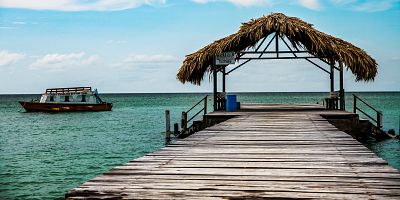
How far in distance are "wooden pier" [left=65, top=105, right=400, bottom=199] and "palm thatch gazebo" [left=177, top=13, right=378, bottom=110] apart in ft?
43.6

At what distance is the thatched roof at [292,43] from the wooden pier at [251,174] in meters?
13.3

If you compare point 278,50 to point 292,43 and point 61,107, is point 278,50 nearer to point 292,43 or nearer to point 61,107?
point 292,43

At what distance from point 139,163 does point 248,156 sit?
1.73 m

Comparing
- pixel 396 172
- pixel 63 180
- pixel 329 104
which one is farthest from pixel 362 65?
pixel 396 172

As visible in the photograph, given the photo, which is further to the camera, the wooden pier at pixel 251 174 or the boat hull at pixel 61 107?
the boat hull at pixel 61 107

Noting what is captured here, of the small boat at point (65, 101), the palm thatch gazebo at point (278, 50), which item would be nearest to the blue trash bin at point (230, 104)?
the palm thatch gazebo at point (278, 50)

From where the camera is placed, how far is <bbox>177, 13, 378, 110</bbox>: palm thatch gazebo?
2175 centimetres

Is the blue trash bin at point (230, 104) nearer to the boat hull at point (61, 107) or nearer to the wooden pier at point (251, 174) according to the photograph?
the wooden pier at point (251, 174)

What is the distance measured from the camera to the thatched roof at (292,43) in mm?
21719

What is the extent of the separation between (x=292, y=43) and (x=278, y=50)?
77 centimetres

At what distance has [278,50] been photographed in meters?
22.7

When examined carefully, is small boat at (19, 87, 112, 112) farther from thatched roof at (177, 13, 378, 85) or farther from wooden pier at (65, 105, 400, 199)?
wooden pier at (65, 105, 400, 199)

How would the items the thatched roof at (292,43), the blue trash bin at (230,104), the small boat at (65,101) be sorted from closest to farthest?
the thatched roof at (292,43) → the blue trash bin at (230,104) → the small boat at (65,101)

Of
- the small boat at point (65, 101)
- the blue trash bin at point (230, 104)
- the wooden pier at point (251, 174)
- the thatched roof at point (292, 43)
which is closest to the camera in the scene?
the wooden pier at point (251, 174)
